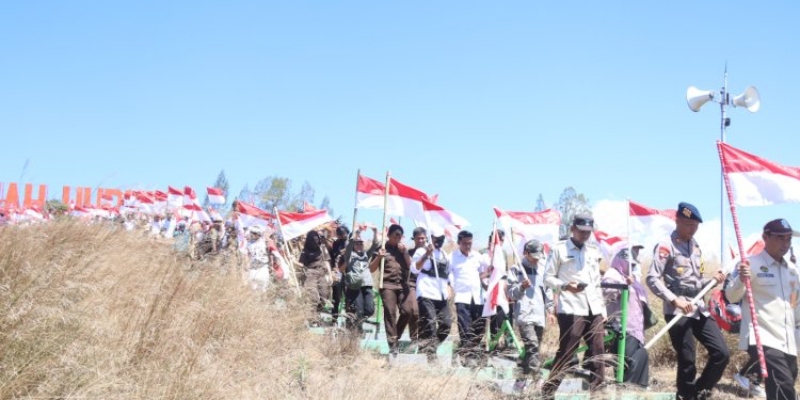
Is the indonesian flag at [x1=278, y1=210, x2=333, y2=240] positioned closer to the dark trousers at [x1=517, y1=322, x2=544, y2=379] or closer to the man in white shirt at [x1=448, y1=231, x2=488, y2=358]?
the man in white shirt at [x1=448, y1=231, x2=488, y2=358]

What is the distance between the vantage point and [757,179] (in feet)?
22.8

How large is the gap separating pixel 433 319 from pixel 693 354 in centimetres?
388

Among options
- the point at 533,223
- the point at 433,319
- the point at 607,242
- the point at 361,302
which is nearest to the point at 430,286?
the point at 433,319

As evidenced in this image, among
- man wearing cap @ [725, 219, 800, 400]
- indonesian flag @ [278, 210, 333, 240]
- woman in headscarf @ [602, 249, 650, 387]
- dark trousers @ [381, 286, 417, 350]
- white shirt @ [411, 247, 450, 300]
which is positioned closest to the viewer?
man wearing cap @ [725, 219, 800, 400]

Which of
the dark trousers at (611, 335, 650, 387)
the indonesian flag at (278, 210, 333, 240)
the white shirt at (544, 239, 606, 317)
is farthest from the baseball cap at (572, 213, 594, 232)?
the indonesian flag at (278, 210, 333, 240)

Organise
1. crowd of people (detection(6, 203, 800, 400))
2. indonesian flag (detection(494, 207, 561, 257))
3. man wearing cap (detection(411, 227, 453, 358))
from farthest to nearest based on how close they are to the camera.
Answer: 1. indonesian flag (detection(494, 207, 561, 257))
2. man wearing cap (detection(411, 227, 453, 358))
3. crowd of people (detection(6, 203, 800, 400))

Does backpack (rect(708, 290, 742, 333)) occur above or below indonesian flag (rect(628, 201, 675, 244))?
below

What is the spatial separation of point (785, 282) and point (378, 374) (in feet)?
12.8

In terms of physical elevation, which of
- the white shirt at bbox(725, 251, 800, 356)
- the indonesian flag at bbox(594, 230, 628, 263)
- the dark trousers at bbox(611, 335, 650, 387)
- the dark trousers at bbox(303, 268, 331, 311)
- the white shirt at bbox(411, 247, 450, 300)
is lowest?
the dark trousers at bbox(611, 335, 650, 387)

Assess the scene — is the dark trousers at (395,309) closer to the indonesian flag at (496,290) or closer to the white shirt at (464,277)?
the white shirt at (464,277)

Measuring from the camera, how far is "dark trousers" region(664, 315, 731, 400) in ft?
22.8

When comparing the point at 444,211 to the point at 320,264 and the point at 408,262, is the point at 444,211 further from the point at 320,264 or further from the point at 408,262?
the point at 320,264

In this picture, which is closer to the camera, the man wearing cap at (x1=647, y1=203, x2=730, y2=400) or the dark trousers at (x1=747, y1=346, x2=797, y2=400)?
the dark trousers at (x1=747, y1=346, x2=797, y2=400)

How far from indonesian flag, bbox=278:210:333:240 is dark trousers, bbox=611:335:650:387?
796 cm
